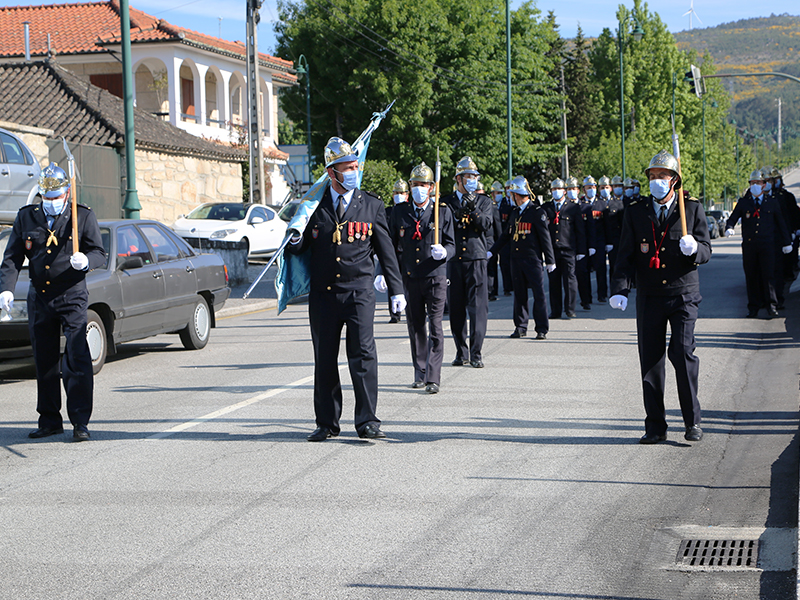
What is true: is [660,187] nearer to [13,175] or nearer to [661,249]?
[661,249]

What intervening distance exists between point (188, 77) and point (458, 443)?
4064 centimetres

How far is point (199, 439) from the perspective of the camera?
25.4ft

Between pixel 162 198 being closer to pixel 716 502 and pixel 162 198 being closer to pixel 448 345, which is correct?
pixel 448 345

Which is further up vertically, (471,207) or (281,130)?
(281,130)

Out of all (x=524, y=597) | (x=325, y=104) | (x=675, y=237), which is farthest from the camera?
(x=325, y=104)

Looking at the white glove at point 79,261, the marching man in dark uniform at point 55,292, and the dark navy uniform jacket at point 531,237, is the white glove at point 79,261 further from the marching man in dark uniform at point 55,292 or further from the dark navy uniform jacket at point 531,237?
the dark navy uniform jacket at point 531,237

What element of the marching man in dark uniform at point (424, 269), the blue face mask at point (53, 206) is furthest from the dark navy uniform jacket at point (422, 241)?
the blue face mask at point (53, 206)

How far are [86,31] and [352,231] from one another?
39.0 meters

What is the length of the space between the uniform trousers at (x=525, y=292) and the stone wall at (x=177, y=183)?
654 inches

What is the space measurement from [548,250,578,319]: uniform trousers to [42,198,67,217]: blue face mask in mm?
9763

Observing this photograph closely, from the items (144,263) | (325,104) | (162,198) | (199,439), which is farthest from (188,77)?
(199,439)

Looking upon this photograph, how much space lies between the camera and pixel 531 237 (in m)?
14.1

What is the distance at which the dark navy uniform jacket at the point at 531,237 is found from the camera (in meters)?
14.0

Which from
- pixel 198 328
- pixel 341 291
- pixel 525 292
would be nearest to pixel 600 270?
pixel 525 292
